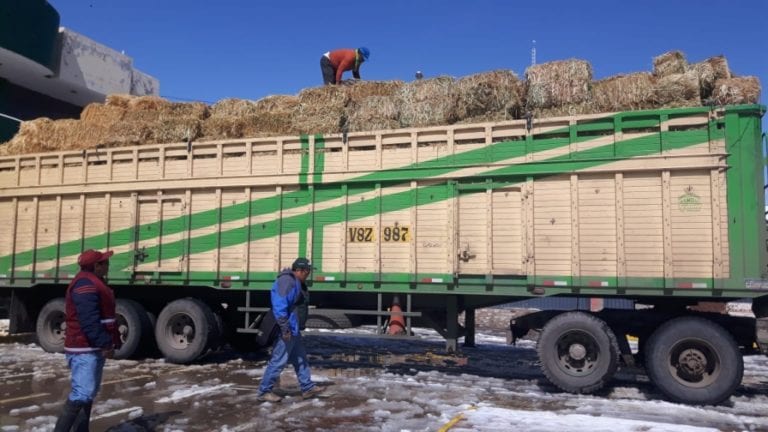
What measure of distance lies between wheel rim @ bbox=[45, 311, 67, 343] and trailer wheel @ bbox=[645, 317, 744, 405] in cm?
933

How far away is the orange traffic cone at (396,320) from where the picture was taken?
831 centimetres

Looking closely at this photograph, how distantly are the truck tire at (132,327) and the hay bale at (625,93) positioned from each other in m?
7.68

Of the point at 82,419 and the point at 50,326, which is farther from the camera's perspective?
the point at 50,326

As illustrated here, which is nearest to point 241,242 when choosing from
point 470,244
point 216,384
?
point 216,384

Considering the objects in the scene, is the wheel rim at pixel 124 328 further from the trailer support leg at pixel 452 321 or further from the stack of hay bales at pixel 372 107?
the trailer support leg at pixel 452 321

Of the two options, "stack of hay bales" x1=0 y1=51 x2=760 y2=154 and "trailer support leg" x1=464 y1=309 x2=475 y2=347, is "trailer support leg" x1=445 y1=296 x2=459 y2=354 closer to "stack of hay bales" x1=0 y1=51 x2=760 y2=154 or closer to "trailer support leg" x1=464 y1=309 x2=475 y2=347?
"trailer support leg" x1=464 y1=309 x2=475 y2=347

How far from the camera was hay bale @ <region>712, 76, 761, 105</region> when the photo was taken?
7.29 meters

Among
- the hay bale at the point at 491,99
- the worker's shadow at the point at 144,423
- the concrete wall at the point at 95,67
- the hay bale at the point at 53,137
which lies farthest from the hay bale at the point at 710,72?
the concrete wall at the point at 95,67

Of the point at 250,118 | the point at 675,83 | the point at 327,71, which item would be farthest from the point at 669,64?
the point at 327,71

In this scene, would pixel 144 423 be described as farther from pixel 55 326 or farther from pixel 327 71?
pixel 327 71

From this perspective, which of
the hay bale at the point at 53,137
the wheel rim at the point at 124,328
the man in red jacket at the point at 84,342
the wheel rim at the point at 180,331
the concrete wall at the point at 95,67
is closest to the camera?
the man in red jacket at the point at 84,342

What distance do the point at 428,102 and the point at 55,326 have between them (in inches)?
296

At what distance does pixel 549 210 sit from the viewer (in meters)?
7.63

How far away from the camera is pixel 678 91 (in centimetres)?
768
